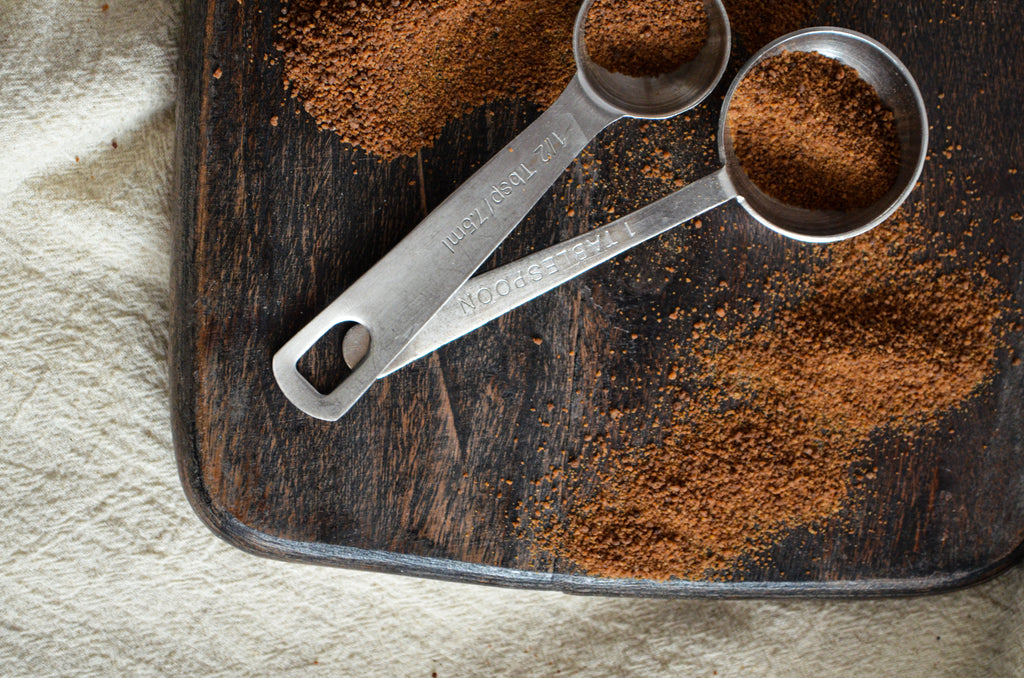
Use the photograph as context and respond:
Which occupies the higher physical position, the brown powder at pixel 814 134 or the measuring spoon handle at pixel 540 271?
the brown powder at pixel 814 134

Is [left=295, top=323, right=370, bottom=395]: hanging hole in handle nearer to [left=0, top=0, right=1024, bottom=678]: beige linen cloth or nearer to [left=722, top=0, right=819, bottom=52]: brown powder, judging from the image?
[left=0, top=0, right=1024, bottom=678]: beige linen cloth

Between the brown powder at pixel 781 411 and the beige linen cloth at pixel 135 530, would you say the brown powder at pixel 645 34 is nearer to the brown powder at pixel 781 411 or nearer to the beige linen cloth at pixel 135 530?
the brown powder at pixel 781 411

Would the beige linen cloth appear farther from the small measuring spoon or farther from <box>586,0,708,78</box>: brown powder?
<box>586,0,708,78</box>: brown powder

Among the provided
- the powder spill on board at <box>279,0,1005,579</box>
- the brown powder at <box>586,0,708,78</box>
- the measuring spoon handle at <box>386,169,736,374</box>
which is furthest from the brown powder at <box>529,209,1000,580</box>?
the brown powder at <box>586,0,708,78</box>

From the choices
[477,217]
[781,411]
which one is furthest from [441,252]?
[781,411]

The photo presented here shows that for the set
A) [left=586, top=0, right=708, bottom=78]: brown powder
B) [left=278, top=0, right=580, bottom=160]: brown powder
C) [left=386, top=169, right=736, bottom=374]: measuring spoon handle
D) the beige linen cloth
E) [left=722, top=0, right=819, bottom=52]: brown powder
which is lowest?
the beige linen cloth

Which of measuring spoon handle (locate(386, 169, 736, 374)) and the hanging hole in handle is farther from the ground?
measuring spoon handle (locate(386, 169, 736, 374))

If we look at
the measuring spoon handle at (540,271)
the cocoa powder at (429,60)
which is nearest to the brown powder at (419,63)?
the cocoa powder at (429,60)
